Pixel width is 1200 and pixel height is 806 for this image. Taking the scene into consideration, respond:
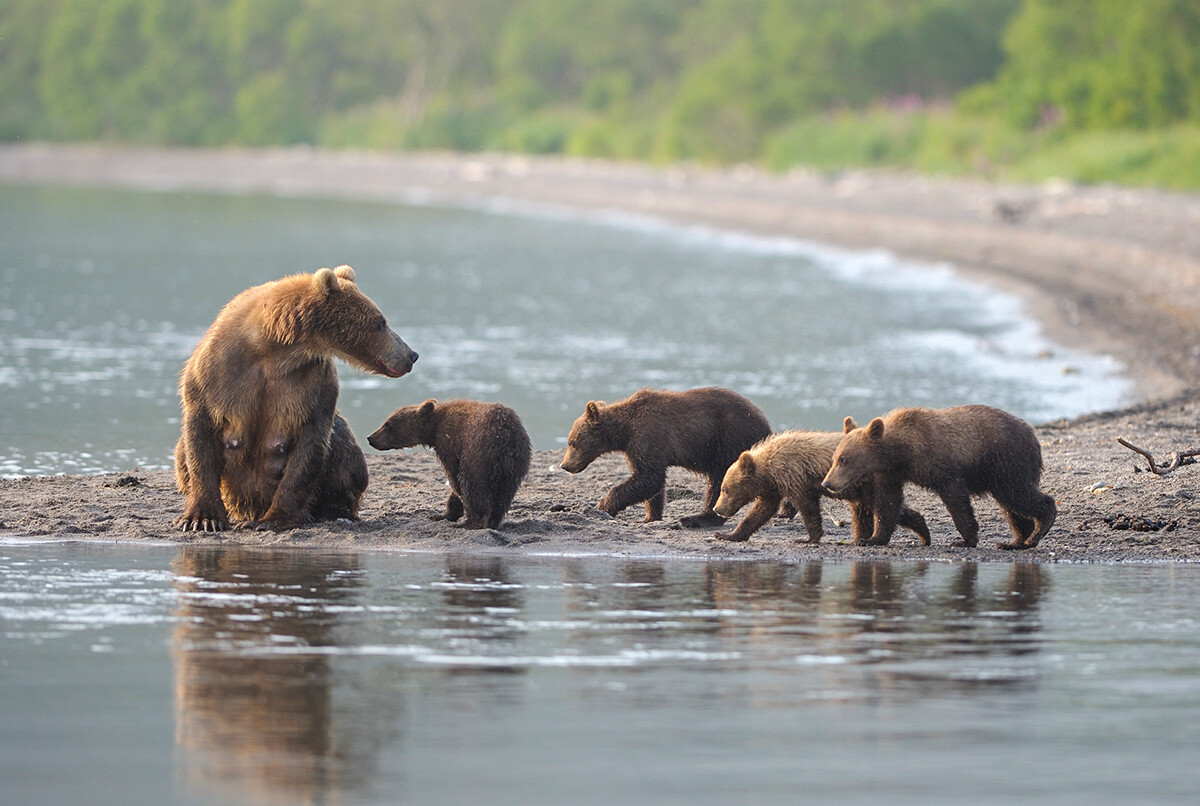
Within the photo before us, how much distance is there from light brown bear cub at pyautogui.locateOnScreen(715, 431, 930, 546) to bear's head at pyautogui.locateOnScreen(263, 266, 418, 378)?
1841mm

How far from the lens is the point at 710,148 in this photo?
211 feet

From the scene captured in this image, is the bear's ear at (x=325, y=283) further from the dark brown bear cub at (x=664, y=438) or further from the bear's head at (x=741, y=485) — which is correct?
the bear's head at (x=741, y=485)

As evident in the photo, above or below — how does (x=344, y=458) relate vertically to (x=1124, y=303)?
below

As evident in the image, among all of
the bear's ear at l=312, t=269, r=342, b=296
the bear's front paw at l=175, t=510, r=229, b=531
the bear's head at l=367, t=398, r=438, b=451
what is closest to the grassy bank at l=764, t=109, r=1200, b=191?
the bear's head at l=367, t=398, r=438, b=451

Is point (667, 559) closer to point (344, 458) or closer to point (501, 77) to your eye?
point (344, 458)

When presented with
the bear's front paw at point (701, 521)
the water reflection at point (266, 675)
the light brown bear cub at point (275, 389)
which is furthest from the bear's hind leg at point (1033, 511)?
the water reflection at point (266, 675)

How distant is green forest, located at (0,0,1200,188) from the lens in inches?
1973

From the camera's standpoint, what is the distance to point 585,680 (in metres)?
6.57

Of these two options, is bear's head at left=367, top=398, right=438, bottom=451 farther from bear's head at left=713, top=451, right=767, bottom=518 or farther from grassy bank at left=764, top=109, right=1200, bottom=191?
grassy bank at left=764, top=109, right=1200, bottom=191

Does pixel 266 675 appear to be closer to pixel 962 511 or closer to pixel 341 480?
pixel 341 480

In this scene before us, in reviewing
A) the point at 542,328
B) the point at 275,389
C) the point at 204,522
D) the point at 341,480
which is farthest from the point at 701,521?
the point at 542,328

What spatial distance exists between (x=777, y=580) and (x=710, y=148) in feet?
187

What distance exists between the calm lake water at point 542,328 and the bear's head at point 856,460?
15.3 feet

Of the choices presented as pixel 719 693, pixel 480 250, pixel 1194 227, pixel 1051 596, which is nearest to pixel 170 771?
pixel 719 693
